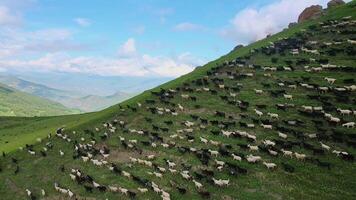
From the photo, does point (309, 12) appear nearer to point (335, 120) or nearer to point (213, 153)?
point (335, 120)

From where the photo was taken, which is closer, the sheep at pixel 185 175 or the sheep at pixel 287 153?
the sheep at pixel 185 175

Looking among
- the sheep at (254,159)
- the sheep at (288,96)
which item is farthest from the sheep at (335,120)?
the sheep at (254,159)

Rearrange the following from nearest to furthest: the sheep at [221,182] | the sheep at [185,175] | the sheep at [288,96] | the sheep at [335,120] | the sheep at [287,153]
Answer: the sheep at [221,182] → the sheep at [185,175] → the sheep at [287,153] → the sheep at [335,120] → the sheep at [288,96]

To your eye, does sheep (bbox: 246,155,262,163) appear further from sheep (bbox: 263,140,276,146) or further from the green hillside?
sheep (bbox: 263,140,276,146)

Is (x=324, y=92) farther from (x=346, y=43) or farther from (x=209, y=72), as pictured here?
(x=209, y=72)

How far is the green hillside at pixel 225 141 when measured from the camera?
40906 millimetres

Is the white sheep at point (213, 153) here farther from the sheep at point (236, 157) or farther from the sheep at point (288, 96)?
the sheep at point (288, 96)

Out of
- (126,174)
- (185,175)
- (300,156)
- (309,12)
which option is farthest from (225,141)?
(309,12)

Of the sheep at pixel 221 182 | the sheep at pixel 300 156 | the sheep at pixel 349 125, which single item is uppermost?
the sheep at pixel 349 125

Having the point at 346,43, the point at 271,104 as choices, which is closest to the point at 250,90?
the point at 271,104

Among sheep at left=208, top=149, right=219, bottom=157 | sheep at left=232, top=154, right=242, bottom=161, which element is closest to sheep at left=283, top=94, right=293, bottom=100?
sheep at left=208, top=149, right=219, bottom=157

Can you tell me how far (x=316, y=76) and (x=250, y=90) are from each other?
11.2m

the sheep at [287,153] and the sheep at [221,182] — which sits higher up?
the sheep at [287,153]

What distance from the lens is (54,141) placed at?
6962 centimetres
